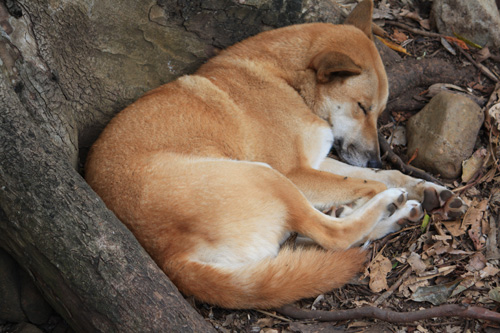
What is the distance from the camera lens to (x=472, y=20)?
4.80 metres

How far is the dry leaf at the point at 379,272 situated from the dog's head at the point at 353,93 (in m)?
1.02

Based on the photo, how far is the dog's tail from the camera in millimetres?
2715

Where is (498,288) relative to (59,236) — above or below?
below

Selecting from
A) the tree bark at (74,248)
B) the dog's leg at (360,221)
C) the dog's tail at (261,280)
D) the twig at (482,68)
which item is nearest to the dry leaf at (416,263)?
the dog's leg at (360,221)

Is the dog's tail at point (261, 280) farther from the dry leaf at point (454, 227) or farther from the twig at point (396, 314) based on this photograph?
the dry leaf at point (454, 227)

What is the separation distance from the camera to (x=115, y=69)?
12.6 ft

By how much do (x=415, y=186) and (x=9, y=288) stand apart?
311 cm

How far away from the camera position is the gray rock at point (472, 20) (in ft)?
15.6

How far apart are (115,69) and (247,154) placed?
4.46ft

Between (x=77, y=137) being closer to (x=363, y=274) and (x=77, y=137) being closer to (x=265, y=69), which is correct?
(x=265, y=69)

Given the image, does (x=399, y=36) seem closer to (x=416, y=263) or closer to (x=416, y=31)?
(x=416, y=31)

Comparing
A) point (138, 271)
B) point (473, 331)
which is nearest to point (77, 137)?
point (138, 271)

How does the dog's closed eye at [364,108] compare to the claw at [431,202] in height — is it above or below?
above

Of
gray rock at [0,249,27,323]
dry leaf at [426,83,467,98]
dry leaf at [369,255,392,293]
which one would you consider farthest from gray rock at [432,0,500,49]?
gray rock at [0,249,27,323]
